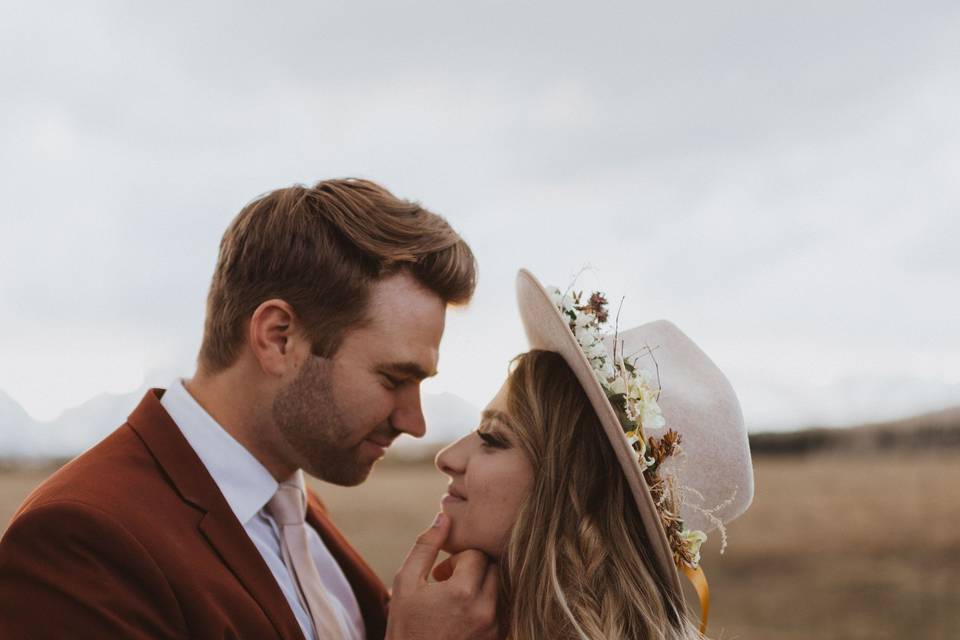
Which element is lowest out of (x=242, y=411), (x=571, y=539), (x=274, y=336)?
(x=571, y=539)

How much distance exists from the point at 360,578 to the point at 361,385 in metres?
0.78

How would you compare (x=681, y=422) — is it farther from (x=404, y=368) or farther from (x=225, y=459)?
(x=225, y=459)

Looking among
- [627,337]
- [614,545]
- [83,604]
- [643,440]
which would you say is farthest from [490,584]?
[83,604]

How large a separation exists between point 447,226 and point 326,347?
62cm

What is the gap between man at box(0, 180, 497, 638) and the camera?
2.32m

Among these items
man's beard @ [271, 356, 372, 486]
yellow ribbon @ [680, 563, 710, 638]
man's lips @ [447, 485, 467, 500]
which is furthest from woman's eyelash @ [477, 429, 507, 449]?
yellow ribbon @ [680, 563, 710, 638]

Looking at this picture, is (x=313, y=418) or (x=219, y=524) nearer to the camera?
(x=219, y=524)

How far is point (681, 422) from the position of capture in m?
2.72

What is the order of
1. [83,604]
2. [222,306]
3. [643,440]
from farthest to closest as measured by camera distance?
Result: [222,306]
[643,440]
[83,604]

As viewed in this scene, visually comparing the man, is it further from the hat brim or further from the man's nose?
the hat brim

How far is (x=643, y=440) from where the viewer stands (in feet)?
8.54

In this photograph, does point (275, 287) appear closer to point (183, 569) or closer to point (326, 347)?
point (326, 347)

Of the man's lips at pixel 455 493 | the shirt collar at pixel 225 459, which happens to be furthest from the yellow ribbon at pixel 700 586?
the shirt collar at pixel 225 459

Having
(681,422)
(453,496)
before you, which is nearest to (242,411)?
(453,496)
